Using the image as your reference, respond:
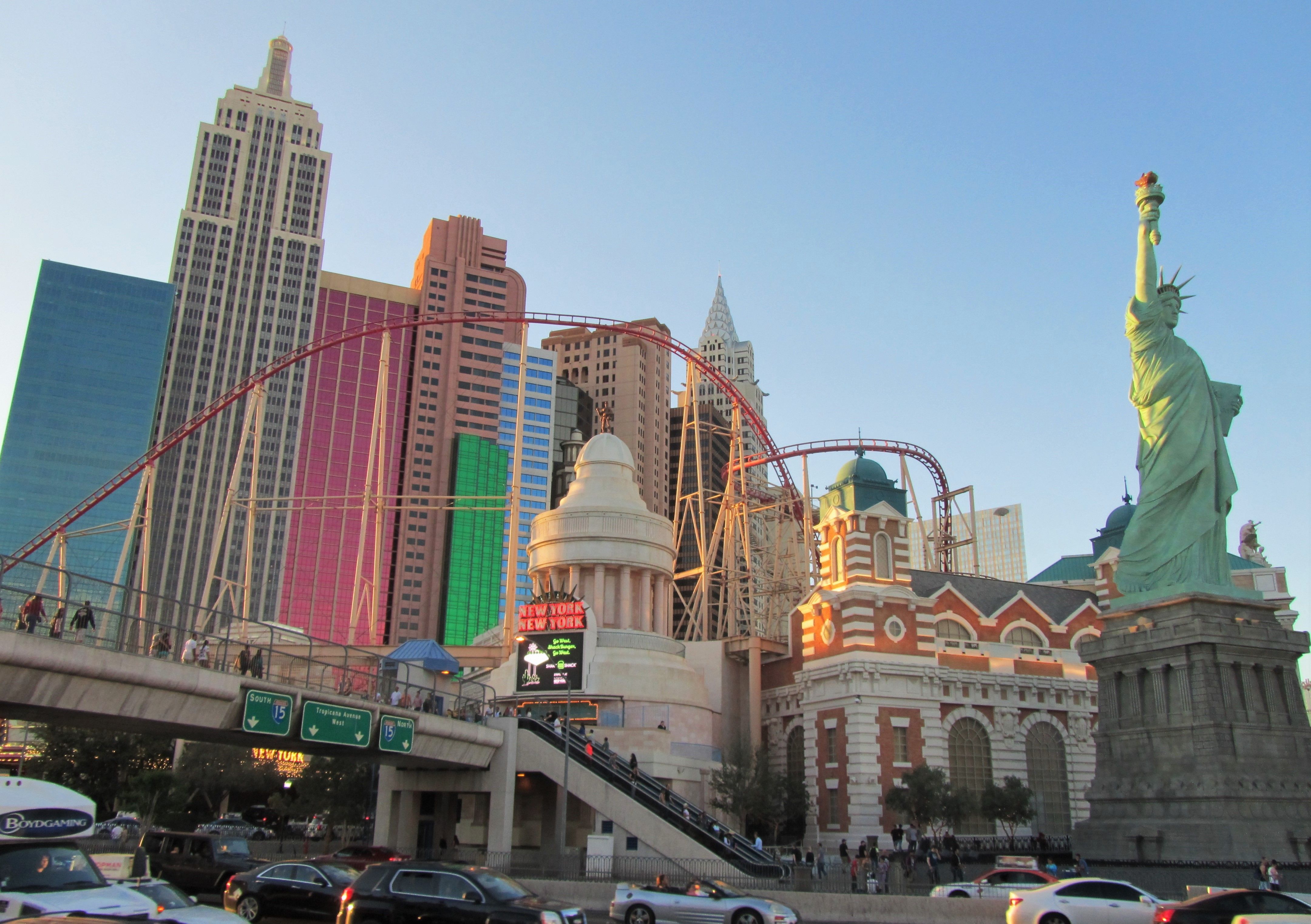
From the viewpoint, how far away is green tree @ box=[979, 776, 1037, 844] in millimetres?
45125

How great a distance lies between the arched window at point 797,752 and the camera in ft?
166

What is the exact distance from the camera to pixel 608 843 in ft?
108

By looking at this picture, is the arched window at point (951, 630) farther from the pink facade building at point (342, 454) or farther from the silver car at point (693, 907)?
the pink facade building at point (342, 454)

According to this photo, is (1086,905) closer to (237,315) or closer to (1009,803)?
(1009,803)

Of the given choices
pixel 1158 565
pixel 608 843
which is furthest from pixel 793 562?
pixel 608 843

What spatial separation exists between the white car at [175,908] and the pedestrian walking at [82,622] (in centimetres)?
533

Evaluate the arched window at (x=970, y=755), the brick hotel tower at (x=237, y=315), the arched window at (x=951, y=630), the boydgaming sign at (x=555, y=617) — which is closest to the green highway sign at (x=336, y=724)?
the boydgaming sign at (x=555, y=617)

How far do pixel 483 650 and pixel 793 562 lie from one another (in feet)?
101

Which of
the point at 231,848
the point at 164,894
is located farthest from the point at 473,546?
the point at 164,894

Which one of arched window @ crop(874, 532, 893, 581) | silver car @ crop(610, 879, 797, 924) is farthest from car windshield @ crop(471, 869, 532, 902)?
arched window @ crop(874, 532, 893, 581)

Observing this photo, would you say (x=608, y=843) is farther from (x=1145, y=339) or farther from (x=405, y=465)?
(x=405, y=465)

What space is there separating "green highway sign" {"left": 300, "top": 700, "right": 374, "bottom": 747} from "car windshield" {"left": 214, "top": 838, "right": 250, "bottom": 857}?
320cm

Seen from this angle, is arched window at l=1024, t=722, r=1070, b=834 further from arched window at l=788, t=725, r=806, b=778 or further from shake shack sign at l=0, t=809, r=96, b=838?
shake shack sign at l=0, t=809, r=96, b=838

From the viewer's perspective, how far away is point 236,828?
50.0 metres
